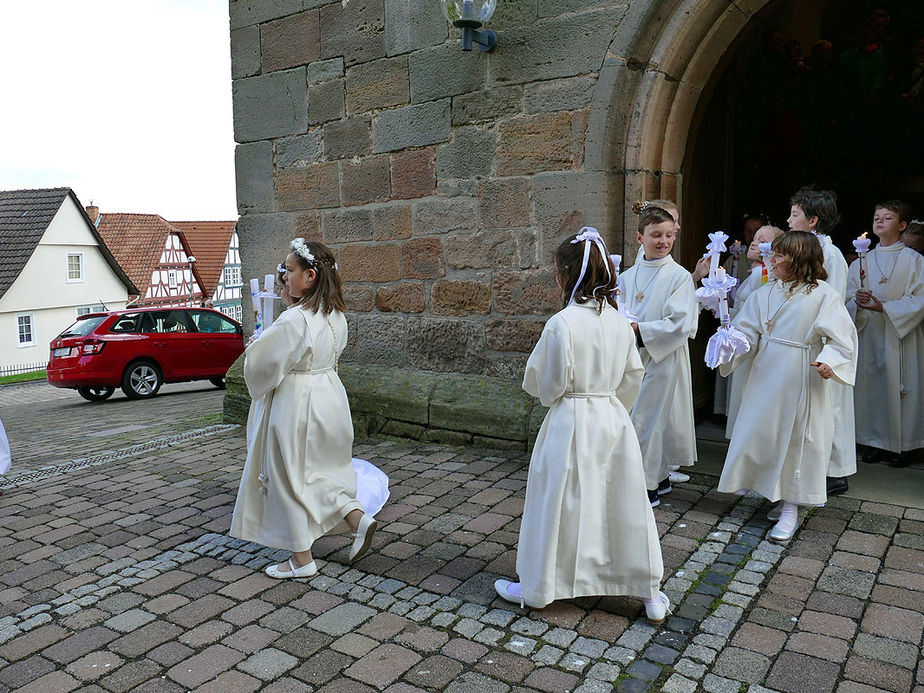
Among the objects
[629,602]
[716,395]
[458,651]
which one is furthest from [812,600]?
[716,395]

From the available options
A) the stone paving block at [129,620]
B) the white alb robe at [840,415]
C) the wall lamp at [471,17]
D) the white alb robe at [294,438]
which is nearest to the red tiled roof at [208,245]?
the wall lamp at [471,17]

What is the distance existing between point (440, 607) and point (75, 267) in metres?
36.5

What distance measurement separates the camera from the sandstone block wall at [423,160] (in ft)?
17.3

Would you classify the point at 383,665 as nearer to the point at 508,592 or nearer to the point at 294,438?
the point at 508,592

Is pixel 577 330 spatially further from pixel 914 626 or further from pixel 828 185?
pixel 828 185

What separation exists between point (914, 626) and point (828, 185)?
517cm

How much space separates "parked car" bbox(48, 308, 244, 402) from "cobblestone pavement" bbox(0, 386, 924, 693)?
Answer: 930cm

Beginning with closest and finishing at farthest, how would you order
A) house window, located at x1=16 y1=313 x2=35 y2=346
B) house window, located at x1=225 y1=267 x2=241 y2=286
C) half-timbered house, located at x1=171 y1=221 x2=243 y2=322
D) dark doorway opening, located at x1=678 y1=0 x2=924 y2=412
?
dark doorway opening, located at x1=678 y1=0 x2=924 y2=412
house window, located at x1=16 y1=313 x2=35 y2=346
half-timbered house, located at x1=171 y1=221 x2=243 y2=322
house window, located at x1=225 y1=267 x2=241 y2=286

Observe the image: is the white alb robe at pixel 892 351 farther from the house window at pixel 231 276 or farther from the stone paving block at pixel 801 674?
the house window at pixel 231 276

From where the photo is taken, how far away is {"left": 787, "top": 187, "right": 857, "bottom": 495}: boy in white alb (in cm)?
416

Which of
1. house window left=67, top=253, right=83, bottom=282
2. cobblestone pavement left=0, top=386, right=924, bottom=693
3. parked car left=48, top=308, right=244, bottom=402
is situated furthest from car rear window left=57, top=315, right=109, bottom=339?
house window left=67, top=253, right=83, bottom=282

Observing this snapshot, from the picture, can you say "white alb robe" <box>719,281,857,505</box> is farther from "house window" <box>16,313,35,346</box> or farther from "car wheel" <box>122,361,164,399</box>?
"house window" <box>16,313,35,346</box>

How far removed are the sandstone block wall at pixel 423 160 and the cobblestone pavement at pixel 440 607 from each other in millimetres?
1622

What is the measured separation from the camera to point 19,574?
3770mm
